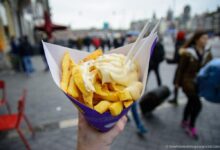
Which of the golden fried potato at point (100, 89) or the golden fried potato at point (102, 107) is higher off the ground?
the golden fried potato at point (100, 89)

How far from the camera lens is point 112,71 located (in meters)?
1.06

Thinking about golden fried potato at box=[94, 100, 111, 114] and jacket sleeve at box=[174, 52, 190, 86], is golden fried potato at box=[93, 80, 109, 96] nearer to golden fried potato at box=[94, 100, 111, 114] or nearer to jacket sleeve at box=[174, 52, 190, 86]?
golden fried potato at box=[94, 100, 111, 114]

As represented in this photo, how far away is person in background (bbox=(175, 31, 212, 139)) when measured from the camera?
3289 millimetres

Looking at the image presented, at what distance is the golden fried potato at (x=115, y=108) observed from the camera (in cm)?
100

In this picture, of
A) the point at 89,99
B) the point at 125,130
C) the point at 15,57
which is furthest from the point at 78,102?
the point at 15,57

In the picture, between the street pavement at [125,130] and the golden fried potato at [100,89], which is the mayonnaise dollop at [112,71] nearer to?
the golden fried potato at [100,89]

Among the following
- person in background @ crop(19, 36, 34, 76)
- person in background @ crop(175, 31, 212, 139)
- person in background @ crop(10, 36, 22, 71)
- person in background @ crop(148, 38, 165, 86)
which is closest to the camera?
person in background @ crop(175, 31, 212, 139)

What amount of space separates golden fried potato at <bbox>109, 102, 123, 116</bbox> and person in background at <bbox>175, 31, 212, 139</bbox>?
266cm

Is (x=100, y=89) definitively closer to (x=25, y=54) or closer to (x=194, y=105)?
(x=194, y=105)

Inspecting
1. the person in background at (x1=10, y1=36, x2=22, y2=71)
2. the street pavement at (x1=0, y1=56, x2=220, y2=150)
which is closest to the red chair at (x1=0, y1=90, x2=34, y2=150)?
the street pavement at (x1=0, y1=56, x2=220, y2=150)

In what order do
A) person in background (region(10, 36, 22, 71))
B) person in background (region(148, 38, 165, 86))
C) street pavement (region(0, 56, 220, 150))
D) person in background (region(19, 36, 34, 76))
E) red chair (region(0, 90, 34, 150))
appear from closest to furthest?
red chair (region(0, 90, 34, 150)) → street pavement (region(0, 56, 220, 150)) → person in background (region(148, 38, 165, 86)) → person in background (region(19, 36, 34, 76)) → person in background (region(10, 36, 22, 71))

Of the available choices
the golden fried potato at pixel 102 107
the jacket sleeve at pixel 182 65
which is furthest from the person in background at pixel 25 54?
the golden fried potato at pixel 102 107

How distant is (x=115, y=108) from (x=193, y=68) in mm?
2780

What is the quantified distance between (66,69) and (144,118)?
3210 millimetres
